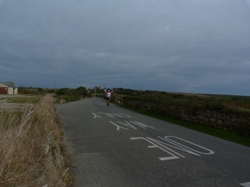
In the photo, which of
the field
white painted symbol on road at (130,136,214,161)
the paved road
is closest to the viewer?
the paved road

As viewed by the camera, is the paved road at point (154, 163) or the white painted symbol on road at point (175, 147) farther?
the white painted symbol on road at point (175, 147)

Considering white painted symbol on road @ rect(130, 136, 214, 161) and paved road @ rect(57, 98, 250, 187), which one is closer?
paved road @ rect(57, 98, 250, 187)

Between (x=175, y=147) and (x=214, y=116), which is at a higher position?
(x=214, y=116)

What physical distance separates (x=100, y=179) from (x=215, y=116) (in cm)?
1008

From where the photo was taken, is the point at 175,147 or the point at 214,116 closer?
the point at 175,147

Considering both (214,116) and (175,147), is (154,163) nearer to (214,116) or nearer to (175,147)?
(175,147)

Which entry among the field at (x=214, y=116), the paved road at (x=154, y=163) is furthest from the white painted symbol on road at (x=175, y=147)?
the field at (x=214, y=116)

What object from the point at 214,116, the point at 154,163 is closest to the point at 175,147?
the point at 154,163

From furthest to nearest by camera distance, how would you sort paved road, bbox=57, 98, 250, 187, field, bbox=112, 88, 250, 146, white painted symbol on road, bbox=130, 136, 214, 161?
field, bbox=112, 88, 250, 146
white painted symbol on road, bbox=130, 136, 214, 161
paved road, bbox=57, 98, 250, 187

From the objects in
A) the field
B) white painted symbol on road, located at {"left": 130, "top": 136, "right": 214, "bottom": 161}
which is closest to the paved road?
white painted symbol on road, located at {"left": 130, "top": 136, "right": 214, "bottom": 161}

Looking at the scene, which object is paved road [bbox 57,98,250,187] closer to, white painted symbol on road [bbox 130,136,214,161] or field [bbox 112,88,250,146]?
white painted symbol on road [bbox 130,136,214,161]

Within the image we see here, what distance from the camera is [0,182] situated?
2143 millimetres

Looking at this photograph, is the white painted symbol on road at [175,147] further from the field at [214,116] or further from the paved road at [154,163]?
the field at [214,116]

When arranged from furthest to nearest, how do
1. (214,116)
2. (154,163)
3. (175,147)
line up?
(214,116), (175,147), (154,163)
